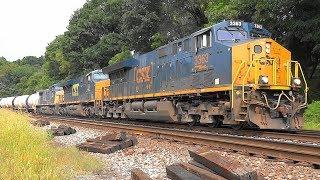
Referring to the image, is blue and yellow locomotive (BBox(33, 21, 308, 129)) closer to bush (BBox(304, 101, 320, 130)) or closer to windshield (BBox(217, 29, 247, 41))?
windshield (BBox(217, 29, 247, 41))

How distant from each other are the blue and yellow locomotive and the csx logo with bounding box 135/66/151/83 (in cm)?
5

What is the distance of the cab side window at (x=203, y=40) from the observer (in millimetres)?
13166

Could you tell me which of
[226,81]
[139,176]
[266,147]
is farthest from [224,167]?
[226,81]

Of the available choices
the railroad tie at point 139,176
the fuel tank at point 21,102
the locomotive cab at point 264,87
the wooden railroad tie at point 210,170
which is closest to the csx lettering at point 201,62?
the locomotive cab at point 264,87

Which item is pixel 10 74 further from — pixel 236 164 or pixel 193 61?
pixel 236 164

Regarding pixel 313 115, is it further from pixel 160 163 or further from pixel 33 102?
pixel 33 102

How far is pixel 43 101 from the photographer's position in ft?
140

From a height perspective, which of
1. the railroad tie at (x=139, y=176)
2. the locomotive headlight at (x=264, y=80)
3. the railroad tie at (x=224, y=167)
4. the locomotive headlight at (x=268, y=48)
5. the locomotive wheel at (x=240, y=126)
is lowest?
the railroad tie at (x=139, y=176)

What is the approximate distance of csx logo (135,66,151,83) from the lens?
18266 mm

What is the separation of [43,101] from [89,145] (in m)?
33.3

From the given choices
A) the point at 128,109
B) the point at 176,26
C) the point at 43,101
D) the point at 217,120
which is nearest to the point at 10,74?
the point at 43,101

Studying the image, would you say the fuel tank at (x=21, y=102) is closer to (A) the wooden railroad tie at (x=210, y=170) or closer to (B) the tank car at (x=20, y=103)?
(B) the tank car at (x=20, y=103)

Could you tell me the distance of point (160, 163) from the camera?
807 cm

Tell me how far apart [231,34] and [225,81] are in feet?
5.53
